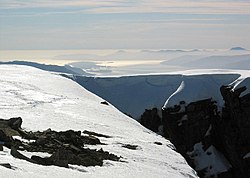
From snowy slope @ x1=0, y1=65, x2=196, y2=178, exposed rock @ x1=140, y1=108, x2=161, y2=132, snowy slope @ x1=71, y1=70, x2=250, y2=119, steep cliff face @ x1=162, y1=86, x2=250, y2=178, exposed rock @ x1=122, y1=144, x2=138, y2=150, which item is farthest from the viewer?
exposed rock @ x1=140, y1=108, x2=161, y2=132

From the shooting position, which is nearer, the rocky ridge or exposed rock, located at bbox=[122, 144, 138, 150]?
exposed rock, located at bbox=[122, 144, 138, 150]

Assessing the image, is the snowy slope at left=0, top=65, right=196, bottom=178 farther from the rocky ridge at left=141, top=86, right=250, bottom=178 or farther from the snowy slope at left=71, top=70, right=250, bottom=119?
the snowy slope at left=71, top=70, right=250, bottom=119

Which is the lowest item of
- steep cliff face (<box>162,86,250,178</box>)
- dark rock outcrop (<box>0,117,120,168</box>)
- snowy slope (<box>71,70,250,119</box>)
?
steep cliff face (<box>162,86,250,178</box>)

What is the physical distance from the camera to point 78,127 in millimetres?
29453

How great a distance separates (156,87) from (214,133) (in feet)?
60.7

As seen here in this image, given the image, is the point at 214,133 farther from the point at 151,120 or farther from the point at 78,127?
the point at 78,127

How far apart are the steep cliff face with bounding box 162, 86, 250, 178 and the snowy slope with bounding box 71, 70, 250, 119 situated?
5.40 ft

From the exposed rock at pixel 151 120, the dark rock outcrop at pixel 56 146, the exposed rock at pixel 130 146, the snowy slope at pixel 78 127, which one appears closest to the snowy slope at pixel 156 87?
the exposed rock at pixel 151 120

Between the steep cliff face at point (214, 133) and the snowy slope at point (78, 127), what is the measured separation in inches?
574

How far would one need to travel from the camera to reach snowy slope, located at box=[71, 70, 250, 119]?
65.4 m

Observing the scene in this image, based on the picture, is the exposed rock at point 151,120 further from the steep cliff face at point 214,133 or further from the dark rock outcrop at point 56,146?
the dark rock outcrop at point 56,146

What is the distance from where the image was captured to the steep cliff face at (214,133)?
57.2 meters

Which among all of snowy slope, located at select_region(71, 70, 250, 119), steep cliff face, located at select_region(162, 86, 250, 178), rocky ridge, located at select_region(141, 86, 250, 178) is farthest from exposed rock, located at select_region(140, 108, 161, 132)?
steep cliff face, located at select_region(162, 86, 250, 178)

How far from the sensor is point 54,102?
41.8 m
